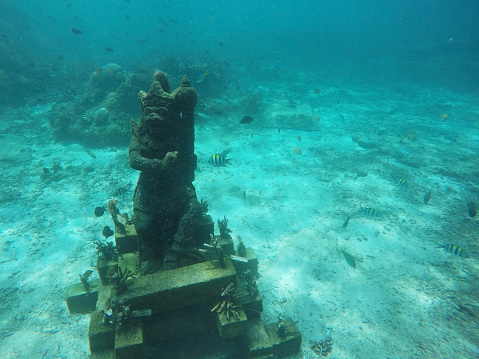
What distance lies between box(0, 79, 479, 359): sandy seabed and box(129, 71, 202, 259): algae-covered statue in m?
3.12

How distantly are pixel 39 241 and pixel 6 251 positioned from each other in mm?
802

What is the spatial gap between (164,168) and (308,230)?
603 centimetres

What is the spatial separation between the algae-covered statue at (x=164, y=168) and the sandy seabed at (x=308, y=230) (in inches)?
123

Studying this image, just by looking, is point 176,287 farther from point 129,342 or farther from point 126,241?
point 126,241

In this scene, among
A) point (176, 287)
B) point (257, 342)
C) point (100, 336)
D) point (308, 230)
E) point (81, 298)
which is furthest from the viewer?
point (308, 230)

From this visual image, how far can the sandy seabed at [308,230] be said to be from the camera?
210 inches

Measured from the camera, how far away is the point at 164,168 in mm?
3699

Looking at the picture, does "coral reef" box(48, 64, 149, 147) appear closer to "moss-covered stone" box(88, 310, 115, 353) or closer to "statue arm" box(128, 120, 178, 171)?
"statue arm" box(128, 120, 178, 171)

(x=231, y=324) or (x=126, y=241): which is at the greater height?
(x=126, y=241)

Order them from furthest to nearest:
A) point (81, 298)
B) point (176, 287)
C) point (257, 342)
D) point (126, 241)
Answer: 1. point (81, 298)
2. point (126, 241)
3. point (257, 342)
4. point (176, 287)

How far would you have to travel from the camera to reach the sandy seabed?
5344 mm

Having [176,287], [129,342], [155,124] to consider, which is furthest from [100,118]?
[129,342]

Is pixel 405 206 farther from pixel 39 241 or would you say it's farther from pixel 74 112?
pixel 74 112

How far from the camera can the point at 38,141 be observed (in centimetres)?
1385
